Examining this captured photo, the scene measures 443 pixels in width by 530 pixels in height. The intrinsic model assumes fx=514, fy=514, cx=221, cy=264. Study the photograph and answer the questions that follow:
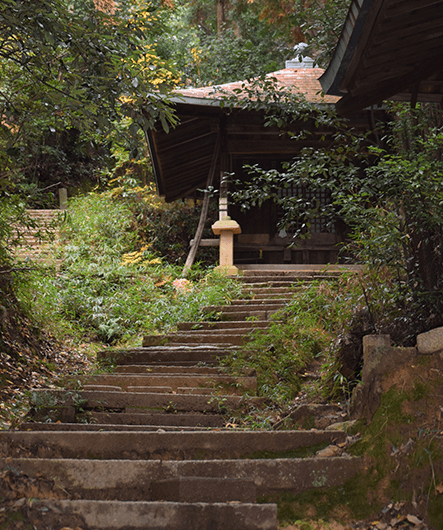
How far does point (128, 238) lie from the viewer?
12922mm

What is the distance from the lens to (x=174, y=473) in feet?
8.66

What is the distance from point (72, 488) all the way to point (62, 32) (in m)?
3.43

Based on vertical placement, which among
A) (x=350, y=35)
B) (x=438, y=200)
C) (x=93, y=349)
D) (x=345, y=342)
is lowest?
(x=93, y=349)

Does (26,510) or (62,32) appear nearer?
(26,510)

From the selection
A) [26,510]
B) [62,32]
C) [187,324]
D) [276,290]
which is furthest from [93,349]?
[26,510]

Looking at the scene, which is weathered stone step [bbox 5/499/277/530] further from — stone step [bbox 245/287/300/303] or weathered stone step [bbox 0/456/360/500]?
stone step [bbox 245/287/300/303]

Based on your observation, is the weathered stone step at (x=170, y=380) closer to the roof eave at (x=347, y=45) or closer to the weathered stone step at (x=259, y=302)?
the weathered stone step at (x=259, y=302)

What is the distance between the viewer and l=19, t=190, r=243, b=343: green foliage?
8508 mm

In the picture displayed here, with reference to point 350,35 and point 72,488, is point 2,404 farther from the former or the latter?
point 350,35

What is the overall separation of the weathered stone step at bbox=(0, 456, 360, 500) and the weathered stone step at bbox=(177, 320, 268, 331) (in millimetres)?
4257

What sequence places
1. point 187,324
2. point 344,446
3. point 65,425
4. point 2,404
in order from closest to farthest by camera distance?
point 344,446 → point 65,425 → point 2,404 → point 187,324

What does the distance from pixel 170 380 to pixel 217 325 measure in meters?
2.37

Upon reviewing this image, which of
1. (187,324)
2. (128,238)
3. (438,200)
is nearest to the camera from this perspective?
(438,200)

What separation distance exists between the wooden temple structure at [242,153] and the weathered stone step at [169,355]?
4.16m
